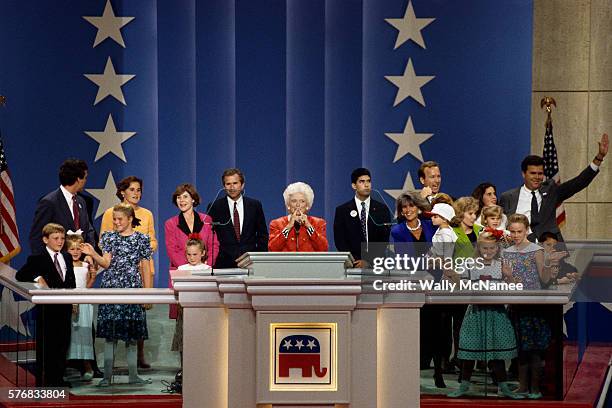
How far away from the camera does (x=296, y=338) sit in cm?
613

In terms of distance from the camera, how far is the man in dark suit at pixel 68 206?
823 cm

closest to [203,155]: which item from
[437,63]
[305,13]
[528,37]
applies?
[305,13]

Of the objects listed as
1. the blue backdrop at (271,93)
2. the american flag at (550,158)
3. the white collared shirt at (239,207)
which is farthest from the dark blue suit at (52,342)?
the american flag at (550,158)

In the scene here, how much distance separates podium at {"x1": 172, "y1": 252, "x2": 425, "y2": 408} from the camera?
240 inches

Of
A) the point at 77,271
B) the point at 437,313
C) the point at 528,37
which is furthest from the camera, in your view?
the point at 528,37

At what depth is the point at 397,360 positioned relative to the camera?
6258mm

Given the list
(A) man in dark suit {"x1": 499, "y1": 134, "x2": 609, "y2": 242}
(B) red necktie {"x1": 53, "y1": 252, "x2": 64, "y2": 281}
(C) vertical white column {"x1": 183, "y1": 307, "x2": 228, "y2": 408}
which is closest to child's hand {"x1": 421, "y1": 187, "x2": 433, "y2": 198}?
(A) man in dark suit {"x1": 499, "y1": 134, "x2": 609, "y2": 242}

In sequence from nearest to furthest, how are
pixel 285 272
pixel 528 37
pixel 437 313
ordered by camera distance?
pixel 285 272
pixel 437 313
pixel 528 37

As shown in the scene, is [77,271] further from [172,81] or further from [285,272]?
[172,81]

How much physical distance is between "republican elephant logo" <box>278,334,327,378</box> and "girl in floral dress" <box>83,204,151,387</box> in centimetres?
91

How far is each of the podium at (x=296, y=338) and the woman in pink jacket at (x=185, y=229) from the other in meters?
1.90

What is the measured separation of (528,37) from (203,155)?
341 centimetres

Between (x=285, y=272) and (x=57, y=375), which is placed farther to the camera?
(x=57, y=375)

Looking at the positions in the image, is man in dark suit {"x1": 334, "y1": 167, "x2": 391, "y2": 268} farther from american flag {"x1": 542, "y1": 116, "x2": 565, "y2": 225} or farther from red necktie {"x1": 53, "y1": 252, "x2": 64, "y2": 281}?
american flag {"x1": 542, "y1": 116, "x2": 565, "y2": 225}
